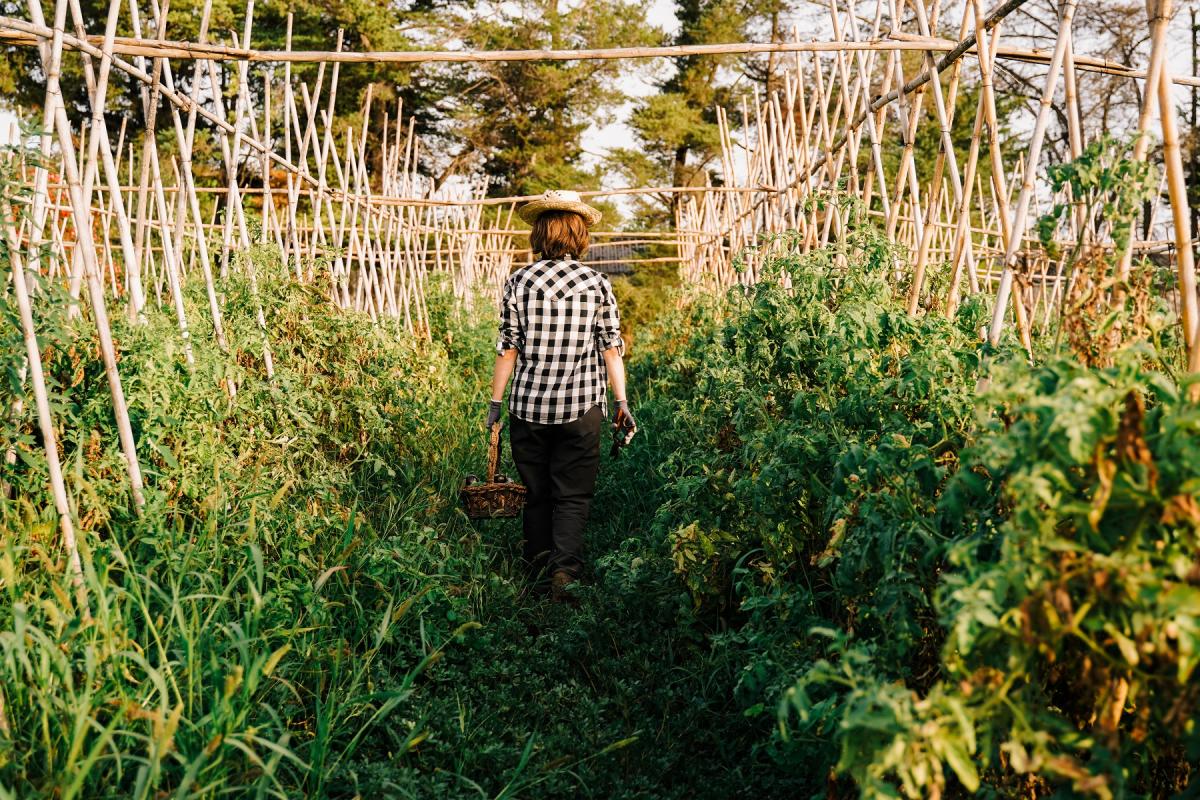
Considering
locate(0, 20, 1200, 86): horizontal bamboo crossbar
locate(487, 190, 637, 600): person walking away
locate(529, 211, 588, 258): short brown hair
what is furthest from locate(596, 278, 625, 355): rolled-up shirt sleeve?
locate(0, 20, 1200, 86): horizontal bamboo crossbar

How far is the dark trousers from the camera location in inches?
148


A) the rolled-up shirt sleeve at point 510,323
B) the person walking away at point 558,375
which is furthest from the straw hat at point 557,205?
the rolled-up shirt sleeve at point 510,323

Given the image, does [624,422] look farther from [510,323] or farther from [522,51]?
[522,51]

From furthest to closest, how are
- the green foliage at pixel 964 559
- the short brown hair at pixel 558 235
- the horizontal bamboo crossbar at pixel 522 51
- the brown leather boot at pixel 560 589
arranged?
the short brown hair at pixel 558 235 → the brown leather boot at pixel 560 589 → the horizontal bamboo crossbar at pixel 522 51 → the green foliage at pixel 964 559

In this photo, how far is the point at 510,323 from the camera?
147 inches

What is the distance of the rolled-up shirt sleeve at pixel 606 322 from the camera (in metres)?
3.78

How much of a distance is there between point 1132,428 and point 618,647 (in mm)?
2120

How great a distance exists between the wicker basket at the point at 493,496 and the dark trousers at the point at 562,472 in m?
0.09

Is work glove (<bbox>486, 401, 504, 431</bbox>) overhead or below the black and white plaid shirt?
below

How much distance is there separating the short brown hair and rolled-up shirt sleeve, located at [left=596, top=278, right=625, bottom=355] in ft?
0.66

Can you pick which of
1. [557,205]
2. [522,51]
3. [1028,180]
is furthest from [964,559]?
[557,205]

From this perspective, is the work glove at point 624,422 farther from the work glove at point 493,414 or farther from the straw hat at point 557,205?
the straw hat at point 557,205

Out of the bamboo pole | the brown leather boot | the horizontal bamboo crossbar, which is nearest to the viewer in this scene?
the bamboo pole

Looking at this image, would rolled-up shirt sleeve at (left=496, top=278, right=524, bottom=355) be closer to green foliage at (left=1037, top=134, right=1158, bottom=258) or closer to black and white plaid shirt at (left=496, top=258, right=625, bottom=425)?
black and white plaid shirt at (left=496, top=258, right=625, bottom=425)
